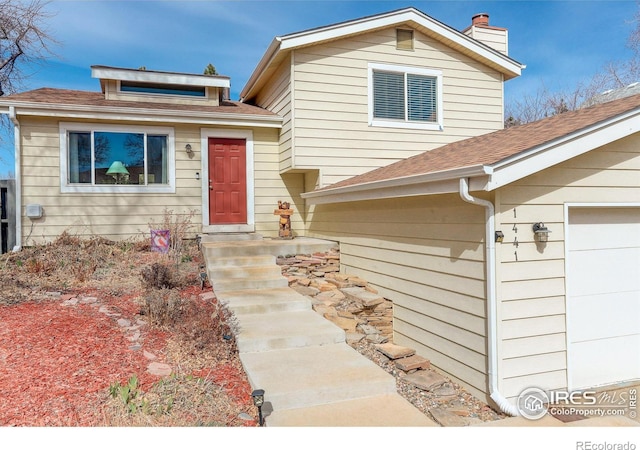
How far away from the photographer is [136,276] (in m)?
6.34

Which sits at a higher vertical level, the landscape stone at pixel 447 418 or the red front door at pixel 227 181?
the red front door at pixel 227 181

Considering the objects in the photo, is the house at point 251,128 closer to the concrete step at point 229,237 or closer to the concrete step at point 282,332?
the concrete step at point 229,237

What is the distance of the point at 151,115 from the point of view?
795 centimetres

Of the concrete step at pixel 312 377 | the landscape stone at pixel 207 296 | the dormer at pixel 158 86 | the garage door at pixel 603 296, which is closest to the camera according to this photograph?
the concrete step at pixel 312 377

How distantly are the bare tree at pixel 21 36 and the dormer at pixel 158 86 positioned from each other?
3.93m

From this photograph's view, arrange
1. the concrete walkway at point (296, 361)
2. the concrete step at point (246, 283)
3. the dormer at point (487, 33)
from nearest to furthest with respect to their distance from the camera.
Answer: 1. the concrete walkway at point (296, 361)
2. the concrete step at point (246, 283)
3. the dormer at point (487, 33)

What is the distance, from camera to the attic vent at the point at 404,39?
345 inches

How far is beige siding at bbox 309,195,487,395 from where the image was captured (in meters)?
3.94

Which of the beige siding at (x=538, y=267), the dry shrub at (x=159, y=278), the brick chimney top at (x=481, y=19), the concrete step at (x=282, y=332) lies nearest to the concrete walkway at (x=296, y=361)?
the concrete step at (x=282, y=332)

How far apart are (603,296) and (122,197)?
8.09 m

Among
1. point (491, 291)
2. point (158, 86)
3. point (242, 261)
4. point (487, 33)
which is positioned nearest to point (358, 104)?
point (487, 33)

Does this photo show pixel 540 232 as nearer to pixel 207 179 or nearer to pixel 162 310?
pixel 162 310

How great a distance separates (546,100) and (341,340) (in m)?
19.5

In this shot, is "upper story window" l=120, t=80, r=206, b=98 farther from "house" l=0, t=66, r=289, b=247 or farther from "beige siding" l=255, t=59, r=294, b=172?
"beige siding" l=255, t=59, r=294, b=172
